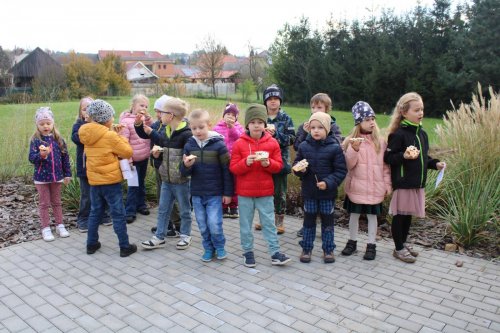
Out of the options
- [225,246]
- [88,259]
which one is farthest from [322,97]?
[88,259]

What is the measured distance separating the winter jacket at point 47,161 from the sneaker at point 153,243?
4.96 ft

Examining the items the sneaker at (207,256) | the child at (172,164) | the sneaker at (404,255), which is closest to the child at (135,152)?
the child at (172,164)

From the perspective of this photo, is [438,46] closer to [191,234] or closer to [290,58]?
[290,58]

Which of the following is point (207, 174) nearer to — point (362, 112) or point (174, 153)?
point (174, 153)

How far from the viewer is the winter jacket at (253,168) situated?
14.2ft

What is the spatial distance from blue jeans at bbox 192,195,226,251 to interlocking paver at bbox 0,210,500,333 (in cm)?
23

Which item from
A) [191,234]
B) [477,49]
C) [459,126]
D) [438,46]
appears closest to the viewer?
[191,234]

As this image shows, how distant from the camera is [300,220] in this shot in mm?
6035

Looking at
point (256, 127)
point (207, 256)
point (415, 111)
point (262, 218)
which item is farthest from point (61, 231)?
point (415, 111)

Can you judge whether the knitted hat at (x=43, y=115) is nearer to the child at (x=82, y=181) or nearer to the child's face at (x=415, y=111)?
the child at (x=82, y=181)

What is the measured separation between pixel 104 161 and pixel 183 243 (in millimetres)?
1347

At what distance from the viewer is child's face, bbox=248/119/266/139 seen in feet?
14.2

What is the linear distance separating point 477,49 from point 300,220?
20.5 meters

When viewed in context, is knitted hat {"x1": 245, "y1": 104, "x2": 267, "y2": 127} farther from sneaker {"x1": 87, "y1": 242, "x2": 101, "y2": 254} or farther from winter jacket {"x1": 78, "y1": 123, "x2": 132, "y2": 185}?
sneaker {"x1": 87, "y1": 242, "x2": 101, "y2": 254}
